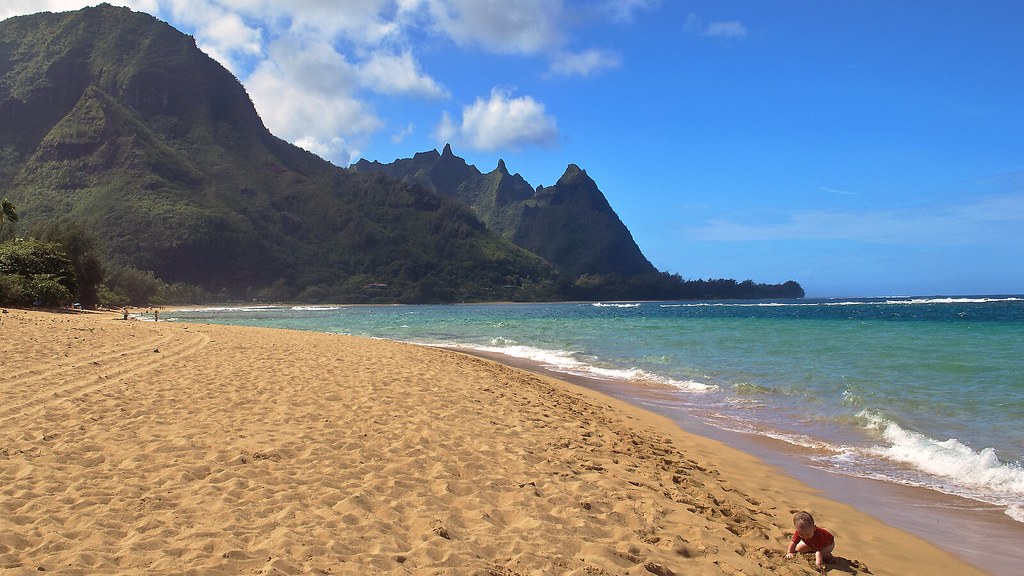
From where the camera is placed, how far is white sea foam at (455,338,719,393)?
1480cm

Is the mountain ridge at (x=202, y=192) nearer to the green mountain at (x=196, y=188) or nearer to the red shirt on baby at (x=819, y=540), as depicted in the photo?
the green mountain at (x=196, y=188)

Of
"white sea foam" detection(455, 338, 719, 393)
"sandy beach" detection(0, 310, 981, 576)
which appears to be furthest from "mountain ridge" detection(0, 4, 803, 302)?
"sandy beach" detection(0, 310, 981, 576)

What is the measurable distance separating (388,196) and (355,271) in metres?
36.8

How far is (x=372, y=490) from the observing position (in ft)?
16.6

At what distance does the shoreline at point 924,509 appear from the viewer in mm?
5098

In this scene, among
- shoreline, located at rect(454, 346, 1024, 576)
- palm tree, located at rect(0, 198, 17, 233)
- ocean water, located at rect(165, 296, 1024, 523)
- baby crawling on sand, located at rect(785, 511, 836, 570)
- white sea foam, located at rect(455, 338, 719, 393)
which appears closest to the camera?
baby crawling on sand, located at rect(785, 511, 836, 570)

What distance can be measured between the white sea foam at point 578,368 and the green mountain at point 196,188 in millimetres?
85171

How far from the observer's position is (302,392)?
31.1 feet

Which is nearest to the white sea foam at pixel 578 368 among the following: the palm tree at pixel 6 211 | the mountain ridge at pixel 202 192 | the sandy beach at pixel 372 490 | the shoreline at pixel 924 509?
the sandy beach at pixel 372 490

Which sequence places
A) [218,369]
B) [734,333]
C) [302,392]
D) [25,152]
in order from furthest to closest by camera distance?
[25,152] → [734,333] → [218,369] → [302,392]

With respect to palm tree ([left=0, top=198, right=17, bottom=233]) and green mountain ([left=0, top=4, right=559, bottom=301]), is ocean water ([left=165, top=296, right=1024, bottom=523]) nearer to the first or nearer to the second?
palm tree ([left=0, top=198, right=17, bottom=233])

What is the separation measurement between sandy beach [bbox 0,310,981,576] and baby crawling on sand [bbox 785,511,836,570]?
0.27 ft

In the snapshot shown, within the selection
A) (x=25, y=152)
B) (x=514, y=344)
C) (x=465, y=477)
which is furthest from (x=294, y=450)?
(x=25, y=152)

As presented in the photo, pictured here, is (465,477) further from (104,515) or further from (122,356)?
(122,356)
